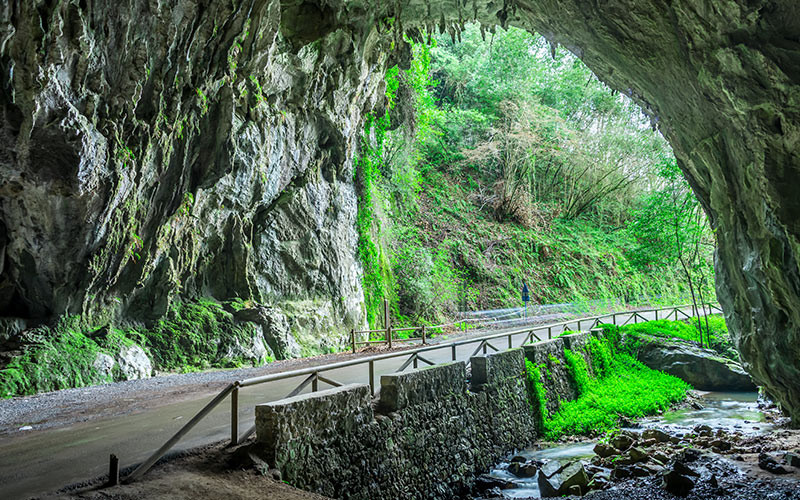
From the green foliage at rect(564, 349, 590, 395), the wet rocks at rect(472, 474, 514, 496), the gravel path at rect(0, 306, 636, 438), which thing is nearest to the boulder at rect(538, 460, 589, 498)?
the wet rocks at rect(472, 474, 514, 496)

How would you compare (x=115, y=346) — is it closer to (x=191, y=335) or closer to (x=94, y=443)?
(x=191, y=335)

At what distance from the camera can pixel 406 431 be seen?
Answer: 7598mm

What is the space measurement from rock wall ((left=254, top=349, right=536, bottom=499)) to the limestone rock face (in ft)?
15.0

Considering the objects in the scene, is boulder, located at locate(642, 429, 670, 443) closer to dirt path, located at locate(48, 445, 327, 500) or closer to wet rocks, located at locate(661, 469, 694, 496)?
wet rocks, located at locate(661, 469, 694, 496)

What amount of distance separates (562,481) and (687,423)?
6.46 m

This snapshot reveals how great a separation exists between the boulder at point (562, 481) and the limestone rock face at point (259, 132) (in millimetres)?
3198

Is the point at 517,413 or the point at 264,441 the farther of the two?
the point at 517,413

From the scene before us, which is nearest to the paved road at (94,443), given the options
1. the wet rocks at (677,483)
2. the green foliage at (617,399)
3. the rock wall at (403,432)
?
the rock wall at (403,432)

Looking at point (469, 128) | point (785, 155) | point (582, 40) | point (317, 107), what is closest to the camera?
point (785, 155)

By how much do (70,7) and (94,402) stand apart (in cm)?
619

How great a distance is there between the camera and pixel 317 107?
51.8 ft

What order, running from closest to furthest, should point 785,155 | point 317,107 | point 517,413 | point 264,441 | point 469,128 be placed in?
point 264,441
point 785,155
point 517,413
point 317,107
point 469,128

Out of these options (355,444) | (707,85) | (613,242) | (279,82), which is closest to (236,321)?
(279,82)

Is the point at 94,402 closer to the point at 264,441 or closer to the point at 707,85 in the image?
the point at 264,441
